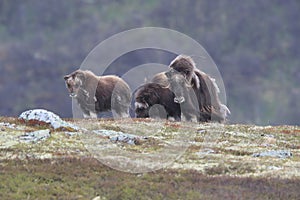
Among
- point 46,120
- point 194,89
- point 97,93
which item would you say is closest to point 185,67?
point 194,89

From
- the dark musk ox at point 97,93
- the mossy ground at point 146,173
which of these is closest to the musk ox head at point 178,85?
the dark musk ox at point 97,93

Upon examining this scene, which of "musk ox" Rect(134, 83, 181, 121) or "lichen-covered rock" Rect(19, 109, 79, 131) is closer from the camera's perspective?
"lichen-covered rock" Rect(19, 109, 79, 131)

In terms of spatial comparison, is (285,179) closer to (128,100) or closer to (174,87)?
(174,87)

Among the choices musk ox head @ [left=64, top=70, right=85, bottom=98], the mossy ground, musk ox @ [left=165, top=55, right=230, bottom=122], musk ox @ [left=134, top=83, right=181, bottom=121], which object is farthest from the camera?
musk ox head @ [left=64, top=70, right=85, bottom=98]

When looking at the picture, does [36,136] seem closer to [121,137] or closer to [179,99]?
[121,137]

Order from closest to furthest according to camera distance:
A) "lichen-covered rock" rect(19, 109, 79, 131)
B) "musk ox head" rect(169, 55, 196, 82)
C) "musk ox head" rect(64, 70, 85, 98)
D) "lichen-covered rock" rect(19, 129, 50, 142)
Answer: "lichen-covered rock" rect(19, 129, 50, 142)
"lichen-covered rock" rect(19, 109, 79, 131)
"musk ox head" rect(169, 55, 196, 82)
"musk ox head" rect(64, 70, 85, 98)

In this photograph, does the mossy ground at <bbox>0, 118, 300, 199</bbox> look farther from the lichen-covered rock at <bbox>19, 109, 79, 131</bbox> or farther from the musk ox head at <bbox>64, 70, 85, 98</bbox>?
the musk ox head at <bbox>64, 70, 85, 98</bbox>

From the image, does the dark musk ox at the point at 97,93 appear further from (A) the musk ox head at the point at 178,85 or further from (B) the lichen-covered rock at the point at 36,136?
(B) the lichen-covered rock at the point at 36,136

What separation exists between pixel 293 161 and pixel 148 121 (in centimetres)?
835

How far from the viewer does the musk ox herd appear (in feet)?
102

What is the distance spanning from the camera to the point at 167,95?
32094 mm

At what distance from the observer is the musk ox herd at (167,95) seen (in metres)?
31.0

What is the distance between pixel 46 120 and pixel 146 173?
7638 millimetres

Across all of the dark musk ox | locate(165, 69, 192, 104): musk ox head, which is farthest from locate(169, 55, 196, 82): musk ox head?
the dark musk ox
